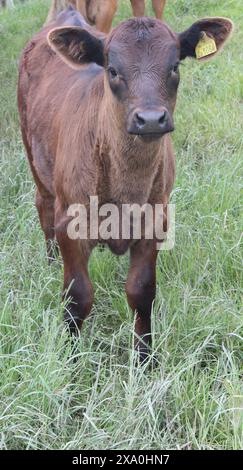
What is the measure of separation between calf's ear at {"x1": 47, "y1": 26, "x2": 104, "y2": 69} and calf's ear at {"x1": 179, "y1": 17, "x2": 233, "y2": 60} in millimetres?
389

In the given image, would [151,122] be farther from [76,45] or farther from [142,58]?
[76,45]

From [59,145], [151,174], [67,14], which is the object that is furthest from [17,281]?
[67,14]

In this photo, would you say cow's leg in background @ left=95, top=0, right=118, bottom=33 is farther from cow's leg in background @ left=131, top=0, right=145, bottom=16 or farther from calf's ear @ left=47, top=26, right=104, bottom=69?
calf's ear @ left=47, top=26, right=104, bottom=69

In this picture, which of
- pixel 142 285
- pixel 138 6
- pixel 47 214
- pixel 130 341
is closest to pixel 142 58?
pixel 142 285

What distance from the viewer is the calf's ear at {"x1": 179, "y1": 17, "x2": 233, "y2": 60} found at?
346 centimetres

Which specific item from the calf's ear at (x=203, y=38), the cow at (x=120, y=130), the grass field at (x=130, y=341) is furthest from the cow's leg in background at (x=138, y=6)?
the calf's ear at (x=203, y=38)

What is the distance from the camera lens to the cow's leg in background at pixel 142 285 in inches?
145

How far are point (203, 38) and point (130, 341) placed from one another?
1.48 m

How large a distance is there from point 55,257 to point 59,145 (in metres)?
0.89

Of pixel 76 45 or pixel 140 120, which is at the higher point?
pixel 76 45

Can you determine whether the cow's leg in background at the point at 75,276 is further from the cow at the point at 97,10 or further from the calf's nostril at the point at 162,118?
the cow at the point at 97,10

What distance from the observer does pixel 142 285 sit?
3.71 m

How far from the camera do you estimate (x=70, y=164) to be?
3.66 m
